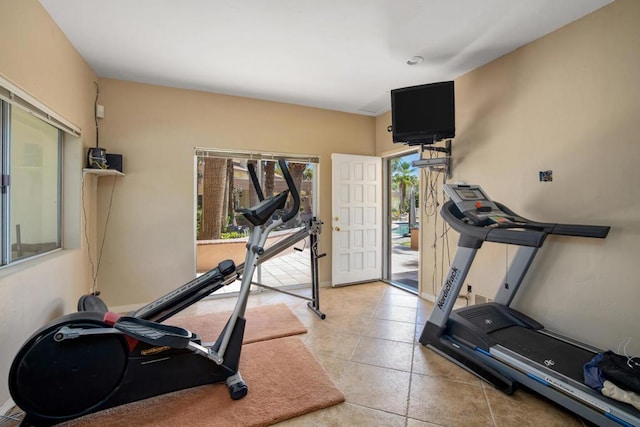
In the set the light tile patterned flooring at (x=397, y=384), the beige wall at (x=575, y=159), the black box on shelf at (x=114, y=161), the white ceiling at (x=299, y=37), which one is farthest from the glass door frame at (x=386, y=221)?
the black box on shelf at (x=114, y=161)

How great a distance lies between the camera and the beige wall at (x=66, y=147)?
1.78m

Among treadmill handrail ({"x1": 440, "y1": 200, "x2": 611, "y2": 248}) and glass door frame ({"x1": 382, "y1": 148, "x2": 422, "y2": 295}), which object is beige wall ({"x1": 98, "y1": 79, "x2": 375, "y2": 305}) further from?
treadmill handrail ({"x1": 440, "y1": 200, "x2": 611, "y2": 248})

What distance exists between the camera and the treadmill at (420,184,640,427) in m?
1.72

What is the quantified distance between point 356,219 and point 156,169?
2891 millimetres

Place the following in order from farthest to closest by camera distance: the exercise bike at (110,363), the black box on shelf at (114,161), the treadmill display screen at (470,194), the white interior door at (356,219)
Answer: the white interior door at (356,219), the black box on shelf at (114,161), the treadmill display screen at (470,194), the exercise bike at (110,363)

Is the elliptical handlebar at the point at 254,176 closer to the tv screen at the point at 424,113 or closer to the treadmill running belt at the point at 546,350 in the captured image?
the tv screen at the point at 424,113

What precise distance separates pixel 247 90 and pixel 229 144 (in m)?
0.75

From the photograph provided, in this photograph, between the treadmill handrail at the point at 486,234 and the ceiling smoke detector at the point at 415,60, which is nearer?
the treadmill handrail at the point at 486,234

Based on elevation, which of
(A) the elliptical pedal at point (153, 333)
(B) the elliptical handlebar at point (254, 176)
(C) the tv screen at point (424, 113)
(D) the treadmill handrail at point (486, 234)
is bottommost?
(A) the elliptical pedal at point (153, 333)

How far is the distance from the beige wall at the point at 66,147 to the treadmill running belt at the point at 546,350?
3.36m

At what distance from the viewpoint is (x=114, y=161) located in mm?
3271

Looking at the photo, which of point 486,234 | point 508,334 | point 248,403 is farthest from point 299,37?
point 508,334

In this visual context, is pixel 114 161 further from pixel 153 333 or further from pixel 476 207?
pixel 476 207

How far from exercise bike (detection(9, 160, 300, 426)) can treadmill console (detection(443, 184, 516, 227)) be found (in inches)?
52.7
